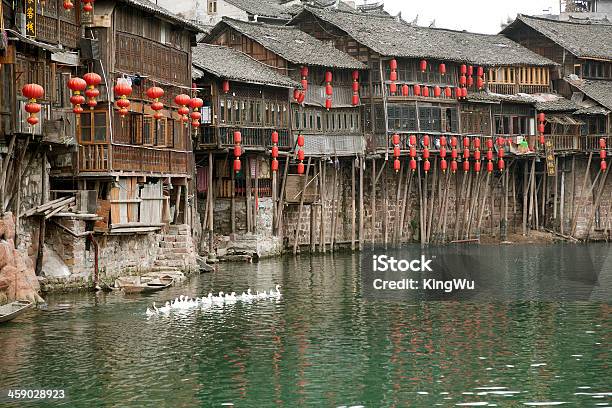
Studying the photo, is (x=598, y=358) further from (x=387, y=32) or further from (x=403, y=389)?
(x=387, y=32)

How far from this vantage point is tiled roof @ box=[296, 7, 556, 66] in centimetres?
7619

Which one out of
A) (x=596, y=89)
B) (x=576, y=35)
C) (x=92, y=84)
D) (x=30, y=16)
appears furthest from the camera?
(x=576, y=35)

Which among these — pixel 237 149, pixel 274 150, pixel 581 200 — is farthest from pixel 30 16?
pixel 581 200

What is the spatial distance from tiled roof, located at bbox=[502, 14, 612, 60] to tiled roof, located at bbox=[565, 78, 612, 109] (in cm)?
181

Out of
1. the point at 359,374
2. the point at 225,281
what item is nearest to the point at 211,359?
the point at 359,374

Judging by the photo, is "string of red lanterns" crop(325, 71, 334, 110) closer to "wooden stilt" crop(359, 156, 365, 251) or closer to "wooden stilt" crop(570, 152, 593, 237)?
"wooden stilt" crop(359, 156, 365, 251)

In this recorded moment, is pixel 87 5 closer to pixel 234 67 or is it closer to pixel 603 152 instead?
pixel 234 67

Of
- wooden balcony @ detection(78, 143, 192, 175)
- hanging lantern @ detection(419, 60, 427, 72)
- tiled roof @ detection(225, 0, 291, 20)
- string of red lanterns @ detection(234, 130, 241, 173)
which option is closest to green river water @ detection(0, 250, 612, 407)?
wooden balcony @ detection(78, 143, 192, 175)

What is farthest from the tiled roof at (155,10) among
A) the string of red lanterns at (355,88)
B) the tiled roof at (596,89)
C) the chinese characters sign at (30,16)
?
the tiled roof at (596,89)

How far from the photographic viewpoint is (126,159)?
5128 cm

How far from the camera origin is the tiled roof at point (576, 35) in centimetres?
8700

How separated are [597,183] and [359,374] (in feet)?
188

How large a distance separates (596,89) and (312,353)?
55.1m
